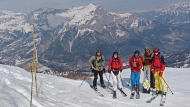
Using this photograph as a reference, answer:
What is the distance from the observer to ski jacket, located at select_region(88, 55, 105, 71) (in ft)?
61.1

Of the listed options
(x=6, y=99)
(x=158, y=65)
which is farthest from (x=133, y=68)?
(x=6, y=99)

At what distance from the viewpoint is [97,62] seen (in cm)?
1867

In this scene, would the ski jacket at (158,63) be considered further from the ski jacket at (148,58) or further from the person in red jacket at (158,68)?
A: the ski jacket at (148,58)

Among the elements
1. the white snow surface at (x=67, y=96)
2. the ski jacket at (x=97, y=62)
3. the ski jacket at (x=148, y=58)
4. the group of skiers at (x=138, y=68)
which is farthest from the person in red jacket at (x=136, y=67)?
the ski jacket at (x=97, y=62)

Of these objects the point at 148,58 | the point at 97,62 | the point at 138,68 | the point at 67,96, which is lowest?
the point at 67,96

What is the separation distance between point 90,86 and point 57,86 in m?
2.47

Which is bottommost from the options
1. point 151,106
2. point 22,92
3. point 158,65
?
point 151,106

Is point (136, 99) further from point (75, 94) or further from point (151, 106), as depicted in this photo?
point (75, 94)

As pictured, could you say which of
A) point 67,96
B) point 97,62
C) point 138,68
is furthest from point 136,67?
point 67,96

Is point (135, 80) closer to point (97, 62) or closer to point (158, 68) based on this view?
point (158, 68)

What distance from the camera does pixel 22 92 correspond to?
12.5 meters

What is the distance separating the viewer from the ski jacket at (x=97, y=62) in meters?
18.6

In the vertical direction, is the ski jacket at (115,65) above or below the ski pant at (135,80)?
above

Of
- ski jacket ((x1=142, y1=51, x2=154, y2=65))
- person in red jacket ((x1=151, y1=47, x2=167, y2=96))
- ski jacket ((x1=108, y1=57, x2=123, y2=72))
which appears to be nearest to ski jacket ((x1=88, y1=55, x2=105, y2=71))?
ski jacket ((x1=108, y1=57, x2=123, y2=72))
